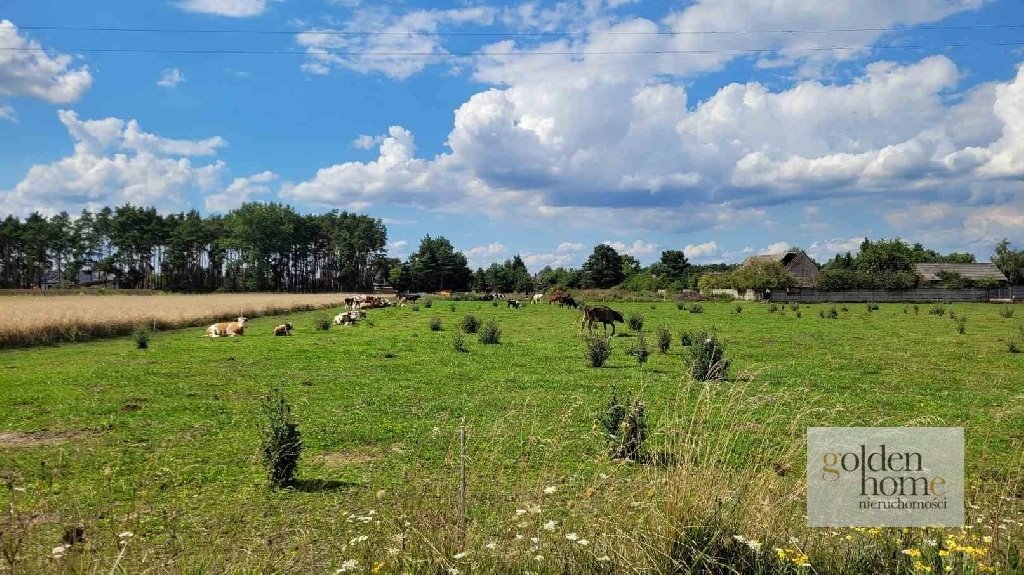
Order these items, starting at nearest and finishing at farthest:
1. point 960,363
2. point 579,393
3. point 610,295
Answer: point 579,393 < point 960,363 < point 610,295

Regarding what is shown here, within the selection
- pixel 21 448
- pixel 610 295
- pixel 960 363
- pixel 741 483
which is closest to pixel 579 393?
pixel 741 483

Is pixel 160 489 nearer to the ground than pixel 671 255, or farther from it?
nearer to the ground

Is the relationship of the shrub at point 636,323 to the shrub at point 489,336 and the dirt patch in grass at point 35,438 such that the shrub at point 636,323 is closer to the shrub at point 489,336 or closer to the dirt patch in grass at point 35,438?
the shrub at point 489,336

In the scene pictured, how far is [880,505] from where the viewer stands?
4.93 meters

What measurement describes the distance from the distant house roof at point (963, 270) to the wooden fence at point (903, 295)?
56.1ft

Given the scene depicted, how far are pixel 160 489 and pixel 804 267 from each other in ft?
327

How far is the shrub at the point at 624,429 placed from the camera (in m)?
7.43

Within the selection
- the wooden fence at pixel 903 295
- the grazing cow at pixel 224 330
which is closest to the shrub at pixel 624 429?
the grazing cow at pixel 224 330

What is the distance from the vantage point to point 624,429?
25.6ft

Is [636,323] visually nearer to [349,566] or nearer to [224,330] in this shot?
[224,330]

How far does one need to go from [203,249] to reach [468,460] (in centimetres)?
12344

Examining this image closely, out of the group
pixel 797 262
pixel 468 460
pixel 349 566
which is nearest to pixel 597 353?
pixel 468 460

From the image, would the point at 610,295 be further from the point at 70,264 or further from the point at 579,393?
the point at 70,264

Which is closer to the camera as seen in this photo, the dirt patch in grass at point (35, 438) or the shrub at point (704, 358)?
A: the dirt patch in grass at point (35, 438)
